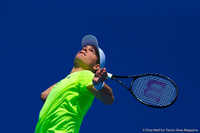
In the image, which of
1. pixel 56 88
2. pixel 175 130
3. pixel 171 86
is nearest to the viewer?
pixel 56 88

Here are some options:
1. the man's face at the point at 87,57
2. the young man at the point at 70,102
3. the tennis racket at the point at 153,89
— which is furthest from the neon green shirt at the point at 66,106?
the tennis racket at the point at 153,89

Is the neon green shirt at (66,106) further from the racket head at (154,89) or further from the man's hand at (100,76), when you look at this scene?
the racket head at (154,89)

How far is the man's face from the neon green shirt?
18 cm

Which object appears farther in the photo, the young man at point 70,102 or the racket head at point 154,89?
the racket head at point 154,89

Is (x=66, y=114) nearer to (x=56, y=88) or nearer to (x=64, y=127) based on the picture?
(x=64, y=127)

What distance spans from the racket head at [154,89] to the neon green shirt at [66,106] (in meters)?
0.42

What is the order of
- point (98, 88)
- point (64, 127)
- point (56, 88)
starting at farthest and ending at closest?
1. point (56, 88)
2. point (64, 127)
3. point (98, 88)

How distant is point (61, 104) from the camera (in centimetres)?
173

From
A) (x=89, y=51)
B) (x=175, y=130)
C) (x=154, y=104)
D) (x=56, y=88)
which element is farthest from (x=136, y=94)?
(x=175, y=130)

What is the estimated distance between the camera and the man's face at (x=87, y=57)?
1.98 m

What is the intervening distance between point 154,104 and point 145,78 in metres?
0.19

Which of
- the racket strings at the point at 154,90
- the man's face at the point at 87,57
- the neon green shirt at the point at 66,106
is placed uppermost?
the man's face at the point at 87,57

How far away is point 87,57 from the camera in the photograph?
200 cm

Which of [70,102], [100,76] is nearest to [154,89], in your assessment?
[70,102]
